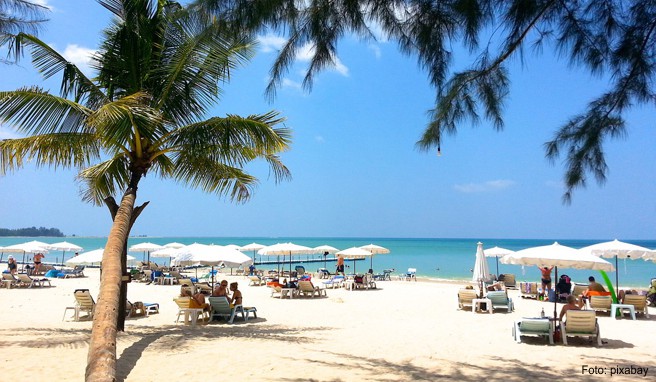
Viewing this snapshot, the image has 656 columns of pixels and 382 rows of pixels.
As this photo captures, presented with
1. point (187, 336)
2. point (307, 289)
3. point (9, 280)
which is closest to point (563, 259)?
point (187, 336)

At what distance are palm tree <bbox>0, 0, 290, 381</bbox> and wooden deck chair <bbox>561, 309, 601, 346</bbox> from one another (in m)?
5.33

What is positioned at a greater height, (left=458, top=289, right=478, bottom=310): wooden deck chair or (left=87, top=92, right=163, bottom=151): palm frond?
(left=87, top=92, right=163, bottom=151): palm frond

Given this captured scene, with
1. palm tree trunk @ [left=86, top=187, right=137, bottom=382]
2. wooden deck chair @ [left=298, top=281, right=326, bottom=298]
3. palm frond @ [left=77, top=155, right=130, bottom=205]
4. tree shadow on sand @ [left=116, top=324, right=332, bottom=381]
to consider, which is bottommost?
tree shadow on sand @ [left=116, top=324, right=332, bottom=381]

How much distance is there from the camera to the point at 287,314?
39.2 feet

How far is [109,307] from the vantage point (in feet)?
18.5

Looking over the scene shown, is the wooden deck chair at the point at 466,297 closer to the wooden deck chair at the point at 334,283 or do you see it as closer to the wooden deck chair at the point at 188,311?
the wooden deck chair at the point at 188,311

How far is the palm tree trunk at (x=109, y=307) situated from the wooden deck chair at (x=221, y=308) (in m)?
3.79

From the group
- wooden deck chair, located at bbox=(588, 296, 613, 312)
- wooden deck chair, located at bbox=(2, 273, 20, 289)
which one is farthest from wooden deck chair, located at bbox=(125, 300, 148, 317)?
wooden deck chair, located at bbox=(588, 296, 613, 312)

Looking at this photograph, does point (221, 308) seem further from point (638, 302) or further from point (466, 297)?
point (638, 302)

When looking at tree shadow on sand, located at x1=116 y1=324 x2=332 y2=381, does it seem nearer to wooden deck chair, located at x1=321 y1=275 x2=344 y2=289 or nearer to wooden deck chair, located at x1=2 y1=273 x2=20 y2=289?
wooden deck chair, located at x1=321 y1=275 x2=344 y2=289

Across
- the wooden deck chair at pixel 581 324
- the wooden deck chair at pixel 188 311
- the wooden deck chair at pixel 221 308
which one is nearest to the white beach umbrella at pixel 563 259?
the wooden deck chair at pixel 581 324

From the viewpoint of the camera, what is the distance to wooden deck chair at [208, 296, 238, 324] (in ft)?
34.0

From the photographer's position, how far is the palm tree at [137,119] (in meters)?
6.53

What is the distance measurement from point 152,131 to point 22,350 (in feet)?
11.3
